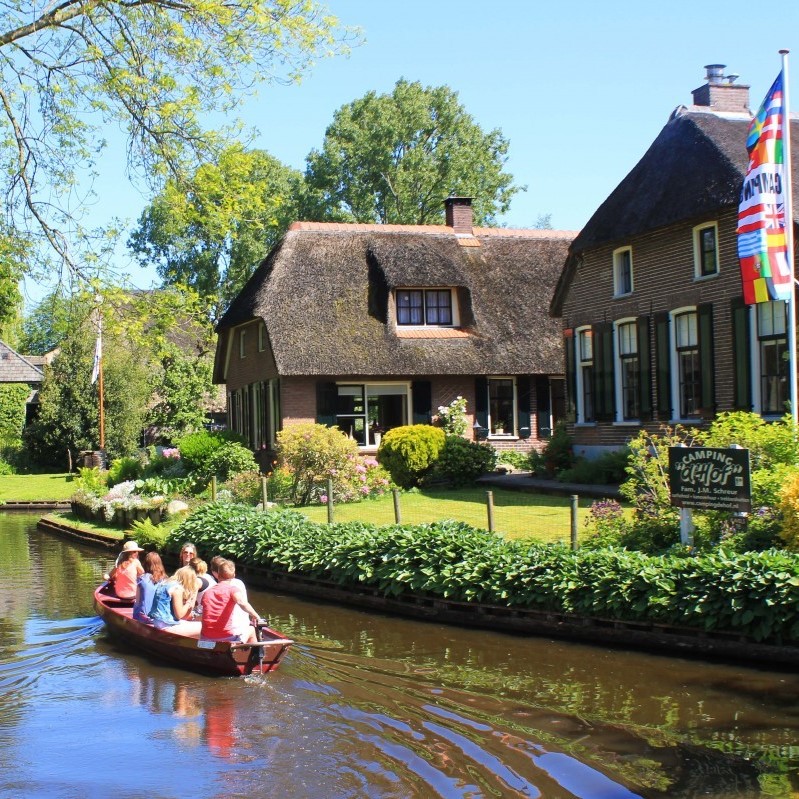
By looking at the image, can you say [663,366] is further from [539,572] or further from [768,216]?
[539,572]

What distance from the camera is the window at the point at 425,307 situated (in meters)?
32.0

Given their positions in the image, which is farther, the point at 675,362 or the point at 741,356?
the point at 675,362

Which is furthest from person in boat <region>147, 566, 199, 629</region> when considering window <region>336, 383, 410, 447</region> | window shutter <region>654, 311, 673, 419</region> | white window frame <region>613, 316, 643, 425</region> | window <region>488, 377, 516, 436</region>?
window <region>488, 377, 516, 436</region>

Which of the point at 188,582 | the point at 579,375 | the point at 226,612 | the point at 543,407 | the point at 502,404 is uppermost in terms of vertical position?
the point at 579,375

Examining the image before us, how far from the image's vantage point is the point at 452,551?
14.3 meters

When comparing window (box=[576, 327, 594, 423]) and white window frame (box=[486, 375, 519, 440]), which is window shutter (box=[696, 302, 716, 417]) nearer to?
window (box=[576, 327, 594, 423])

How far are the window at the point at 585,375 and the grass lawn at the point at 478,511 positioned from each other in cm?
319

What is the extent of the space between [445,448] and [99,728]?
54.2 ft

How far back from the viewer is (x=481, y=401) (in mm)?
31531

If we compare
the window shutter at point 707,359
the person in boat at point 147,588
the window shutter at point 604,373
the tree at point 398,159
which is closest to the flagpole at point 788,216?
the window shutter at point 707,359

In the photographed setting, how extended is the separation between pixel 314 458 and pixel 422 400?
8.48 m

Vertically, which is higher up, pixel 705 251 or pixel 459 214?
pixel 459 214

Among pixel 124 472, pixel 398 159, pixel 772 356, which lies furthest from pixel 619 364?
pixel 398 159

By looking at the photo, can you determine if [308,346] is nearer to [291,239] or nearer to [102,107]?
[291,239]
